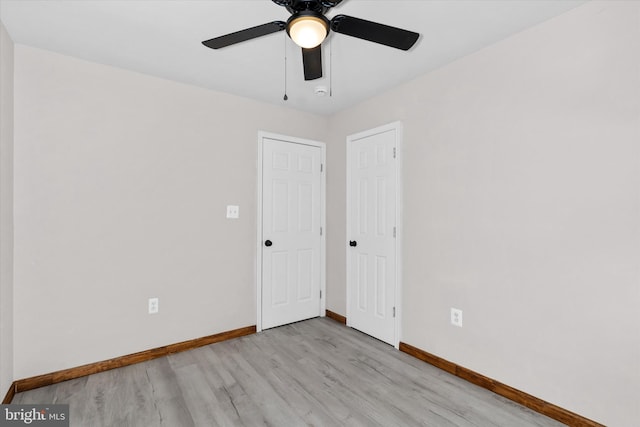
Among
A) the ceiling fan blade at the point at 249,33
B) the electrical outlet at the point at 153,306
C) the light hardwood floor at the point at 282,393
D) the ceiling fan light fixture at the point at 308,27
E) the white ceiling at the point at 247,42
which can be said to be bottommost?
the light hardwood floor at the point at 282,393

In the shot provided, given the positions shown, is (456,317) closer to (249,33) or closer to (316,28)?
(316,28)

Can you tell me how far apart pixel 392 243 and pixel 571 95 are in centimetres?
171

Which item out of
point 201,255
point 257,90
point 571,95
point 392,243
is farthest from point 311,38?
point 201,255

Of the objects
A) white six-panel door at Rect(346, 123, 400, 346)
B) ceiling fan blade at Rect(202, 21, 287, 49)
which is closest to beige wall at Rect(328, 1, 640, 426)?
white six-panel door at Rect(346, 123, 400, 346)

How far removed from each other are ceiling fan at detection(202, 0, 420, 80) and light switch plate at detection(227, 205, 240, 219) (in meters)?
1.83

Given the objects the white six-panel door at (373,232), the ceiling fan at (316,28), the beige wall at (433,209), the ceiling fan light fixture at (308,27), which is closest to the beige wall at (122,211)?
the beige wall at (433,209)

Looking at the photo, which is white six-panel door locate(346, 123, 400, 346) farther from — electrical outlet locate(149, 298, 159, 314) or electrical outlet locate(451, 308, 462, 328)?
electrical outlet locate(149, 298, 159, 314)

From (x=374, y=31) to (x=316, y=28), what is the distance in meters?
0.29

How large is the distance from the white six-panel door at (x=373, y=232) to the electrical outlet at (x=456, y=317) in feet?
1.80

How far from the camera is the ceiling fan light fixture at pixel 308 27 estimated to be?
131cm

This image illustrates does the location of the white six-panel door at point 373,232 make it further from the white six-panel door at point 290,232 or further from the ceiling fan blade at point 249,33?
the ceiling fan blade at point 249,33

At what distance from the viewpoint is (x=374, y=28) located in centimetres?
143

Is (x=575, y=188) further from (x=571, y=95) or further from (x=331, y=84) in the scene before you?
(x=331, y=84)

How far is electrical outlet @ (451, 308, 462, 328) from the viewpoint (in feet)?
8.05
